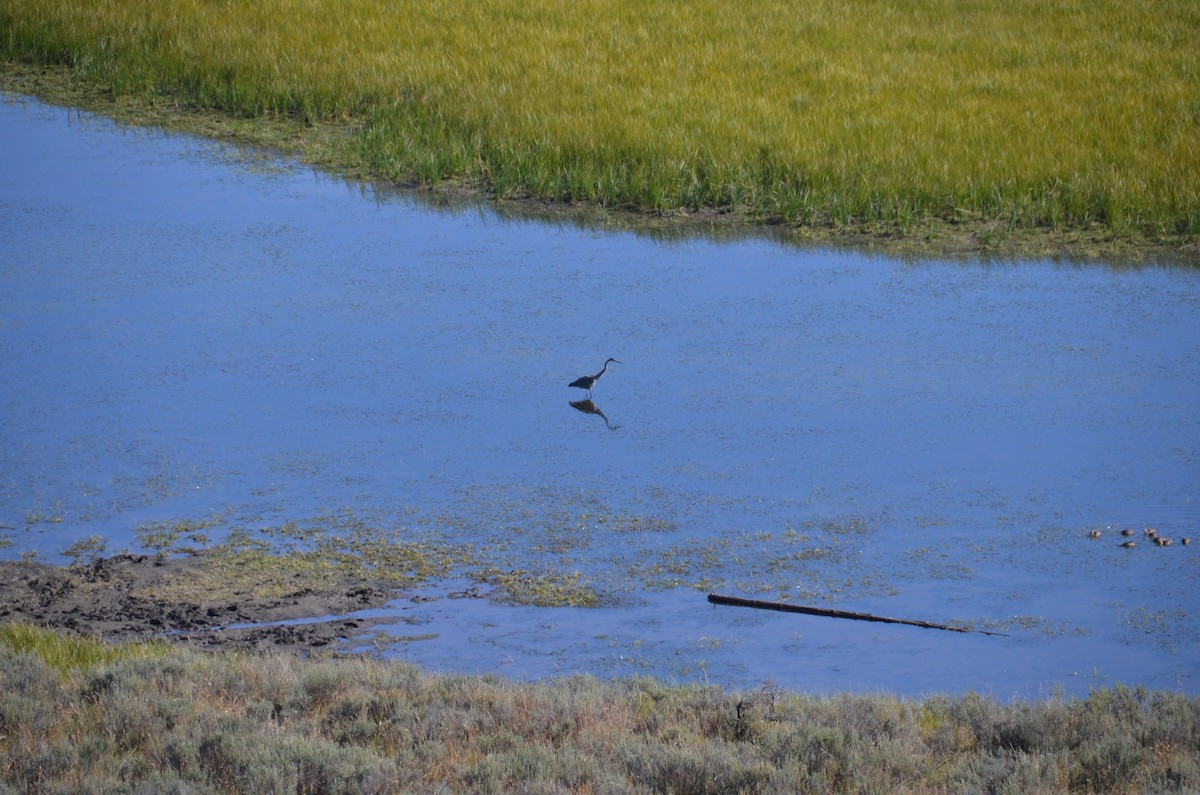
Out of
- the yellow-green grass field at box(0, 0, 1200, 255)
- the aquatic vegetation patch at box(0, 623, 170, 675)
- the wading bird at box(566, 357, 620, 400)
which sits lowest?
the aquatic vegetation patch at box(0, 623, 170, 675)

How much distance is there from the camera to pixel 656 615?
690 centimetres

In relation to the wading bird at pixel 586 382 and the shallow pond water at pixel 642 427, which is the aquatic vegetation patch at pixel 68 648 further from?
the wading bird at pixel 586 382

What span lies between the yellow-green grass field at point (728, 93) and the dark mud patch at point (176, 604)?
25.9 ft

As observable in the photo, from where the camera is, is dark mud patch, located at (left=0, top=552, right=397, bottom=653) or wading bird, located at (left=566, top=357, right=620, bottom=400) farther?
wading bird, located at (left=566, top=357, right=620, bottom=400)

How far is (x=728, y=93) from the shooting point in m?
16.9

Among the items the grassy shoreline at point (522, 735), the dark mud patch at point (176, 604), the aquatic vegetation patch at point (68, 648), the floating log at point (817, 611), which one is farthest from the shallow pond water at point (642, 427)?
the aquatic vegetation patch at point (68, 648)

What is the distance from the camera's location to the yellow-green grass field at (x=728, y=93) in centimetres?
1408

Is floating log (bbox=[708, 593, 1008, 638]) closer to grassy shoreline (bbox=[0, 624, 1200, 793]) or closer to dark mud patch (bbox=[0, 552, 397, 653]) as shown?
grassy shoreline (bbox=[0, 624, 1200, 793])

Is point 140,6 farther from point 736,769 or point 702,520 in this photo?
point 736,769

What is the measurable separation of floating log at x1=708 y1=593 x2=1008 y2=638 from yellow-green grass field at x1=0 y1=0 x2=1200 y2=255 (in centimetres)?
726

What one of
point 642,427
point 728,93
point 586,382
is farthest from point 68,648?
point 728,93

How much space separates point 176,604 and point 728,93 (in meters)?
11.5

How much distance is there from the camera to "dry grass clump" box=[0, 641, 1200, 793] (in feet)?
17.1

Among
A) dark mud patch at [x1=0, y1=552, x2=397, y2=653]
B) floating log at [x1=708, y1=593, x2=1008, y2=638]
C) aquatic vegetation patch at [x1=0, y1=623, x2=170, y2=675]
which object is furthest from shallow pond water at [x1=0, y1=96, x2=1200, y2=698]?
aquatic vegetation patch at [x1=0, y1=623, x2=170, y2=675]
